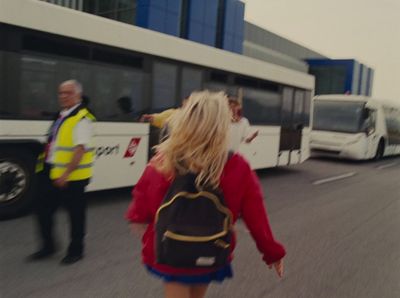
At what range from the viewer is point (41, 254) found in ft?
15.1

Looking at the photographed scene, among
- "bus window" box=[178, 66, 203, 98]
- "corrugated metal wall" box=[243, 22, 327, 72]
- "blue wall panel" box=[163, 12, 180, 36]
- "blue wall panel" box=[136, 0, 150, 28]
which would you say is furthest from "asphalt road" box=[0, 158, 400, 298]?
"corrugated metal wall" box=[243, 22, 327, 72]

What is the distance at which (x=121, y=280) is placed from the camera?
4.18m

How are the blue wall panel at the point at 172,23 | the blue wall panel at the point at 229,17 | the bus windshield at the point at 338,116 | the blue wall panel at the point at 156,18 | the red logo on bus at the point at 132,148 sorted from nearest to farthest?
the red logo on bus at the point at 132,148 → the bus windshield at the point at 338,116 → the blue wall panel at the point at 156,18 → the blue wall panel at the point at 172,23 → the blue wall panel at the point at 229,17

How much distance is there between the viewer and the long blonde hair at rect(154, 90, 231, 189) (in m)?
2.20

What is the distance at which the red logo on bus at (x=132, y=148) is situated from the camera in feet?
23.6

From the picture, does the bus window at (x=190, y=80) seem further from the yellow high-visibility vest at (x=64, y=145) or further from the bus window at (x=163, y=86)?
the yellow high-visibility vest at (x=64, y=145)

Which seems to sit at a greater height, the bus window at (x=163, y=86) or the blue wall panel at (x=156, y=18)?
the blue wall panel at (x=156, y=18)

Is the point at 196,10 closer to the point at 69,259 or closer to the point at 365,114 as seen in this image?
the point at 365,114

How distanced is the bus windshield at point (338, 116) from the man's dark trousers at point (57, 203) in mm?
13842

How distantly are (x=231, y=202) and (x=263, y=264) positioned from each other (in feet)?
9.22

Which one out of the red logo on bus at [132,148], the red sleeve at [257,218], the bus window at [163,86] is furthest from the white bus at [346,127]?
the red sleeve at [257,218]

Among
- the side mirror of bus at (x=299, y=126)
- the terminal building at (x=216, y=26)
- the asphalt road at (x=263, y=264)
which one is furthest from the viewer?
the terminal building at (x=216, y=26)

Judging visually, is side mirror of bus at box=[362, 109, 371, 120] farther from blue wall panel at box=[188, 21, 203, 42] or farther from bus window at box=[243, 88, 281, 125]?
blue wall panel at box=[188, 21, 203, 42]

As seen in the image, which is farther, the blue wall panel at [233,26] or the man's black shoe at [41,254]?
the blue wall panel at [233,26]
